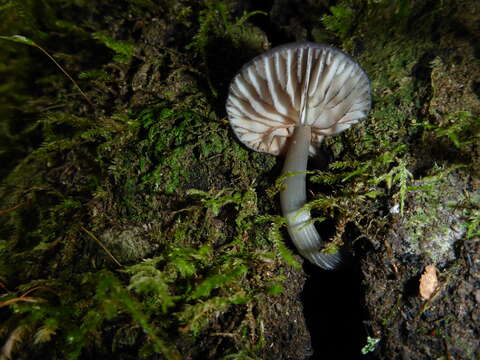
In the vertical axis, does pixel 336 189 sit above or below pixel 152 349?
above

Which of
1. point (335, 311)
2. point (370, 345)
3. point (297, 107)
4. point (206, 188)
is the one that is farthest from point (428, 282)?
point (206, 188)

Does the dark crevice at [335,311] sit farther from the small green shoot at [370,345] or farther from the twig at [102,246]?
the twig at [102,246]

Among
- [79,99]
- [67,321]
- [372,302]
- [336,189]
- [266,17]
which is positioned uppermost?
[266,17]

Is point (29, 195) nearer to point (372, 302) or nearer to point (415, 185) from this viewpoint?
point (372, 302)

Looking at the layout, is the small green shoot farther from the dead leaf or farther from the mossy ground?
the dead leaf

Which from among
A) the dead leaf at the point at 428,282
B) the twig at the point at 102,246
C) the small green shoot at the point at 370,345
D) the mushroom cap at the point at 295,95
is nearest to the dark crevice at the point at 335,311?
the small green shoot at the point at 370,345

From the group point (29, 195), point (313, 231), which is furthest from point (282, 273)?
point (29, 195)

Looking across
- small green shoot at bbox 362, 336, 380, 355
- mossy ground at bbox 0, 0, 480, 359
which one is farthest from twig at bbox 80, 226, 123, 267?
small green shoot at bbox 362, 336, 380, 355
